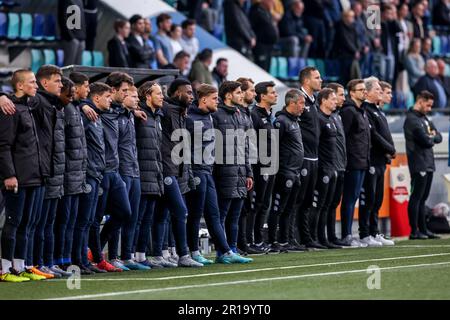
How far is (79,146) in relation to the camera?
11.5 meters

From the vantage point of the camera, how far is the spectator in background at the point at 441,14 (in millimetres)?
27578

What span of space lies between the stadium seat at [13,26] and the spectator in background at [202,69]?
8.78 ft

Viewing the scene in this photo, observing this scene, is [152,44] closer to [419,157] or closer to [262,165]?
[419,157]

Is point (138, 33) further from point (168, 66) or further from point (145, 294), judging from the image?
point (145, 294)

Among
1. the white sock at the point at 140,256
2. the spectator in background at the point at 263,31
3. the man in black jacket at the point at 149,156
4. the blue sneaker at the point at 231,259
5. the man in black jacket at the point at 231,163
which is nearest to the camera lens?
the man in black jacket at the point at 149,156

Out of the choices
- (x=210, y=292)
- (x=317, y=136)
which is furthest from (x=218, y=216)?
(x=210, y=292)

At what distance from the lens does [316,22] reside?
77.6 feet

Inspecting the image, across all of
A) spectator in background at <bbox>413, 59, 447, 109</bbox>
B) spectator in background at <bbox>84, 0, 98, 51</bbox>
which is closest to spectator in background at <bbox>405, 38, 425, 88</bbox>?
spectator in background at <bbox>413, 59, 447, 109</bbox>

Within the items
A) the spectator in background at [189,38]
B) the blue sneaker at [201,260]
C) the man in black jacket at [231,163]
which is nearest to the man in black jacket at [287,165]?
the man in black jacket at [231,163]

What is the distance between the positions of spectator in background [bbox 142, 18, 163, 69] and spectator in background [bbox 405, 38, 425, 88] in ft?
22.4

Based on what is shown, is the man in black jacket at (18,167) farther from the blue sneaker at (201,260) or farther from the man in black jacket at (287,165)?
the man in black jacket at (287,165)

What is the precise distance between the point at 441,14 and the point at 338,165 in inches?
515

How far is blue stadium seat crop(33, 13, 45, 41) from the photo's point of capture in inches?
751

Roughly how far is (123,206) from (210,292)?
103 inches
